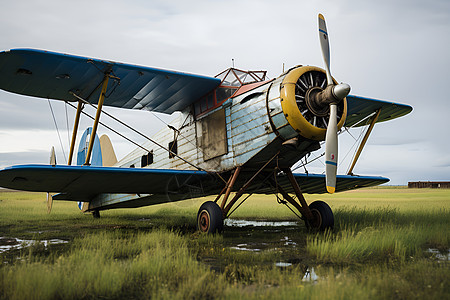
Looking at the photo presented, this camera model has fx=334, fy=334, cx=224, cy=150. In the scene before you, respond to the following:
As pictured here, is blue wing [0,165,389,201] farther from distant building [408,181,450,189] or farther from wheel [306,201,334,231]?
distant building [408,181,450,189]

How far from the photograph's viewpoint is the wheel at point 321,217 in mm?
7145

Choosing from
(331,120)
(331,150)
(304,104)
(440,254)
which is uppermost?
(304,104)

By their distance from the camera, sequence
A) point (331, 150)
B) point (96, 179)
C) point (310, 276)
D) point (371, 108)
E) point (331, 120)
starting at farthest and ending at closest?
1. point (371, 108)
2. point (96, 179)
3. point (331, 150)
4. point (331, 120)
5. point (310, 276)

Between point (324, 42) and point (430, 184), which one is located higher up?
point (324, 42)

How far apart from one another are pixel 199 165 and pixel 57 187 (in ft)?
10.7

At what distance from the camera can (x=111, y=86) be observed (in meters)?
8.54

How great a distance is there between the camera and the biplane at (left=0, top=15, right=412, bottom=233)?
6.25 meters

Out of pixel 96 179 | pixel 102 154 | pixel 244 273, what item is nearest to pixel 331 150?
pixel 244 273

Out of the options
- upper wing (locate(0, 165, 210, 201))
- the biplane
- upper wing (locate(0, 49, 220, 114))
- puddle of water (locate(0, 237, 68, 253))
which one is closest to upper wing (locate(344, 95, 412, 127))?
the biplane

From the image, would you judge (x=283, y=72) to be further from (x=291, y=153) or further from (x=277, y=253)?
(x=277, y=253)

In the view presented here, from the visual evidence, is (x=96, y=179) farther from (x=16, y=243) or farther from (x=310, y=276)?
(x=310, y=276)

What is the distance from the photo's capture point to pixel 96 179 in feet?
23.4

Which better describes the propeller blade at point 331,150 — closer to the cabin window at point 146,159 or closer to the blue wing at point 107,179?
the blue wing at point 107,179

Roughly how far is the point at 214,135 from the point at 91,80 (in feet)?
10.3
